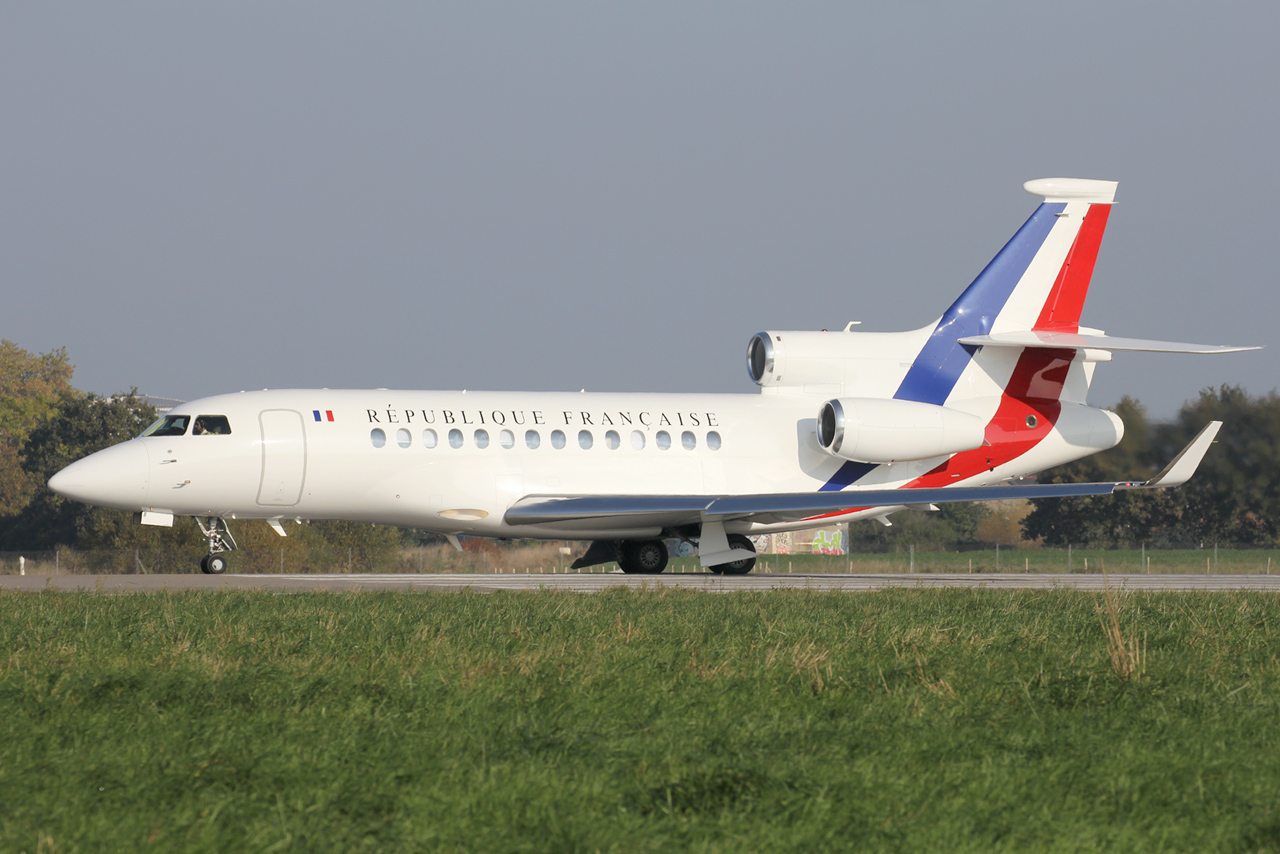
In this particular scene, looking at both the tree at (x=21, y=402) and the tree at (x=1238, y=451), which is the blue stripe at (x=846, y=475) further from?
the tree at (x=21, y=402)

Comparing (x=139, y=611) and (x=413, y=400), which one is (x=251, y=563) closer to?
(x=413, y=400)

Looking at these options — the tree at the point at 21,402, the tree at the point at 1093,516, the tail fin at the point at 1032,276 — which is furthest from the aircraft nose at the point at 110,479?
the tree at the point at 21,402

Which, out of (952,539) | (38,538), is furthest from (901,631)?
Answer: (952,539)

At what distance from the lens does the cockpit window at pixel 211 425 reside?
23906mm

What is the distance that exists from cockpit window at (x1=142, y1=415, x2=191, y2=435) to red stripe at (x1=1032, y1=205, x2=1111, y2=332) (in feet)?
60.1

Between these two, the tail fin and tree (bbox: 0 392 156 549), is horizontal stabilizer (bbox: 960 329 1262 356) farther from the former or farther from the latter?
tree (bbox: 0 392 156 549)

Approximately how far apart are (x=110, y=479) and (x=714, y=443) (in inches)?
470

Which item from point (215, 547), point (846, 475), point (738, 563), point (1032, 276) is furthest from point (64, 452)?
point (1032, 276)

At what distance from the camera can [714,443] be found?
26.5 m

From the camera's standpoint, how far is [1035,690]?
7.76 metres

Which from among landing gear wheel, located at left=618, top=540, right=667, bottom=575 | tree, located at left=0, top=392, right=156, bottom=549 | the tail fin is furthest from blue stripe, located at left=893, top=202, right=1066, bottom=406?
tree, located at left=0, top=392, right=156, bottom=549

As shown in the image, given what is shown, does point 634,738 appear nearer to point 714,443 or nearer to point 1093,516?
point 714,443

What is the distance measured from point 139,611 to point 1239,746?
34.0 feet

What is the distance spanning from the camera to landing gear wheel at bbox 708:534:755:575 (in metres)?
27.2
